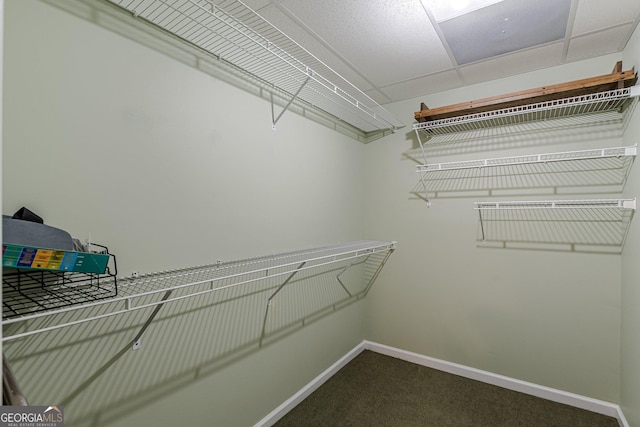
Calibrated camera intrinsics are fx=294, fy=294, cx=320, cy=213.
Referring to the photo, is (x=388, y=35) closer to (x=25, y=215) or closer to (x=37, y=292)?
(x=25, y=215)

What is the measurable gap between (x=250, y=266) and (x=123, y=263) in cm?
62

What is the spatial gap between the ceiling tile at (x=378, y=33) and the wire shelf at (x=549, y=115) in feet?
1.45

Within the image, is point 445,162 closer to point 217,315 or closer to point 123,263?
point 217,315

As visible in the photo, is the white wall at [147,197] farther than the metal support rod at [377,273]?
No

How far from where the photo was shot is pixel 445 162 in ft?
7.86

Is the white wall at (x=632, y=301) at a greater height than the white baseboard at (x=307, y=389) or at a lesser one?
greater

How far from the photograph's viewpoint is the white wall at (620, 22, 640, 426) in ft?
5.11

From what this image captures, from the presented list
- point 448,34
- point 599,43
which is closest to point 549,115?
point 599,43

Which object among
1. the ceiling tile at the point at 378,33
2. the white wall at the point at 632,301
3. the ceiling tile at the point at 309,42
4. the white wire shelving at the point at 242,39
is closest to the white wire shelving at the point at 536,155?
the white wall at the point at 632,301

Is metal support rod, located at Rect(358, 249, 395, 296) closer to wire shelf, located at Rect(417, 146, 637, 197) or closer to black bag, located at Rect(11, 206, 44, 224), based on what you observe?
wire shelf, located at Rect(417, 146, 637, 197)

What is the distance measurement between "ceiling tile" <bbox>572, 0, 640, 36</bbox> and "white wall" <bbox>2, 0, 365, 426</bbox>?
1.62 m

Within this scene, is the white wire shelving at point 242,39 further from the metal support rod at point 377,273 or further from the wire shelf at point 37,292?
the metal support rod at point 377,273

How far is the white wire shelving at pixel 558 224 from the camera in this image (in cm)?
182

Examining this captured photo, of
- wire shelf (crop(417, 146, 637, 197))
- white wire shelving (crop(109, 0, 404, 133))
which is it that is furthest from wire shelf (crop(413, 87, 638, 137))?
white wire shelving (crop(109, 0, 404, 133))
